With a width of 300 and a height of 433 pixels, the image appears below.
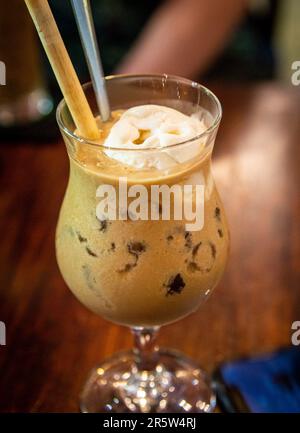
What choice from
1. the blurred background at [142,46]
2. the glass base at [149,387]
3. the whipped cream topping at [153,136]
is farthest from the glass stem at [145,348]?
the blurred background at [142,46]

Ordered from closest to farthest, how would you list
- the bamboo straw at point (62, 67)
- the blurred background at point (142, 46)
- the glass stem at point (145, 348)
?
the bamboo straw at point (62, 67), the glass stem at point (145, 348), the blurred background at point (142, 46)

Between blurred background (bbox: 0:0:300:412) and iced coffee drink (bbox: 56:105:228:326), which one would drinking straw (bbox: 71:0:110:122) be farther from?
blurred background (bbox: 0:0:300:412)

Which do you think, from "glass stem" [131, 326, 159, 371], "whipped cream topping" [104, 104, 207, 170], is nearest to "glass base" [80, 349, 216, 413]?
"glass stem" [131, 326, 159, 371]

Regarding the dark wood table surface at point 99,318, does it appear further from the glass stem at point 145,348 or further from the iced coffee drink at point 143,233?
the iced coffee drink at point 143,233

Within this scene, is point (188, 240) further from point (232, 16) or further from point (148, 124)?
point (232, 16)

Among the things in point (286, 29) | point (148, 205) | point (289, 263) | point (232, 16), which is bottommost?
point (289, 263)

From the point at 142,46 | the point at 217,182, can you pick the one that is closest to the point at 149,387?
the point at 217,182
